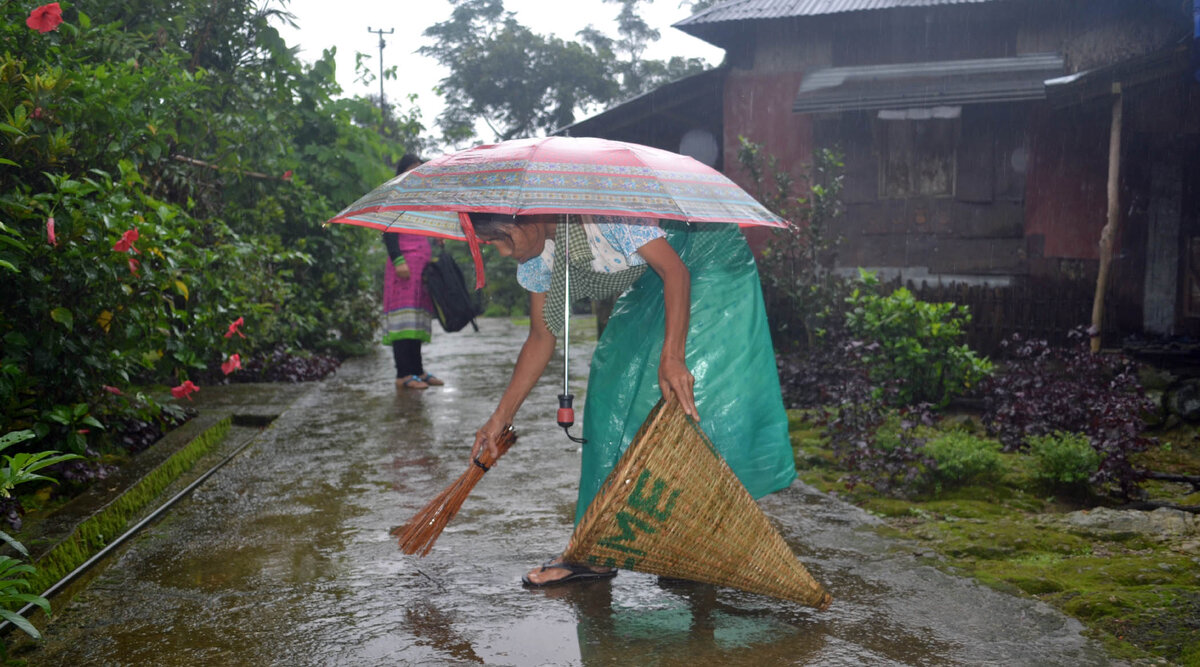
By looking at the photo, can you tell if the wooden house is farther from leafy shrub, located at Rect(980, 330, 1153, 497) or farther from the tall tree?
the tall tree

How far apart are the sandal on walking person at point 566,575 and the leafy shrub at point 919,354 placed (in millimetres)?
3529

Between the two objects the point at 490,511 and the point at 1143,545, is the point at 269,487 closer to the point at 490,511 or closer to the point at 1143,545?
the point at 490,511

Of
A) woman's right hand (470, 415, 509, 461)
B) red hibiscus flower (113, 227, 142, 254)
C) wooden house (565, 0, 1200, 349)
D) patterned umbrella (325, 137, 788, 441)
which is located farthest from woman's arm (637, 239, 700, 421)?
wooden house (565, 0, 1200, 349)

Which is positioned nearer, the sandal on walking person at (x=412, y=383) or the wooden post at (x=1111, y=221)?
the wooden post at (x=1111, y=221)

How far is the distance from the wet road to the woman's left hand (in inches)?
28.9

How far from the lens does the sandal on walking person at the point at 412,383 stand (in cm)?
880

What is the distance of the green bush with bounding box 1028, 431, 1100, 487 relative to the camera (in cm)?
529

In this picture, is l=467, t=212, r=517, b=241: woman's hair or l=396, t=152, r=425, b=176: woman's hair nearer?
l=467, t=212, r=517, b=241: woman's hair

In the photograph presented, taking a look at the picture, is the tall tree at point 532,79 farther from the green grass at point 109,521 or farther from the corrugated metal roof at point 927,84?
the green grass at point 109,521

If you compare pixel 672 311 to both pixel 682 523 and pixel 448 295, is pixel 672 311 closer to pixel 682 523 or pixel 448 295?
pixel 682 523

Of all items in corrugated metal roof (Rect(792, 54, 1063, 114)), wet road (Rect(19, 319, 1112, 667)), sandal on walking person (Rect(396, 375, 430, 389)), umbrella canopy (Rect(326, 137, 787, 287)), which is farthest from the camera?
corrugated metal roof (Rect(792, 54, 1063, 114))

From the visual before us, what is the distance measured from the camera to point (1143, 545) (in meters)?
4.37

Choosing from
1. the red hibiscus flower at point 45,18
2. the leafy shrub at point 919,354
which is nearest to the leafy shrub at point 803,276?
the leafy shrub at point 919,354

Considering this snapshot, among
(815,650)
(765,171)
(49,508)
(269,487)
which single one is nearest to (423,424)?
(269,487)
